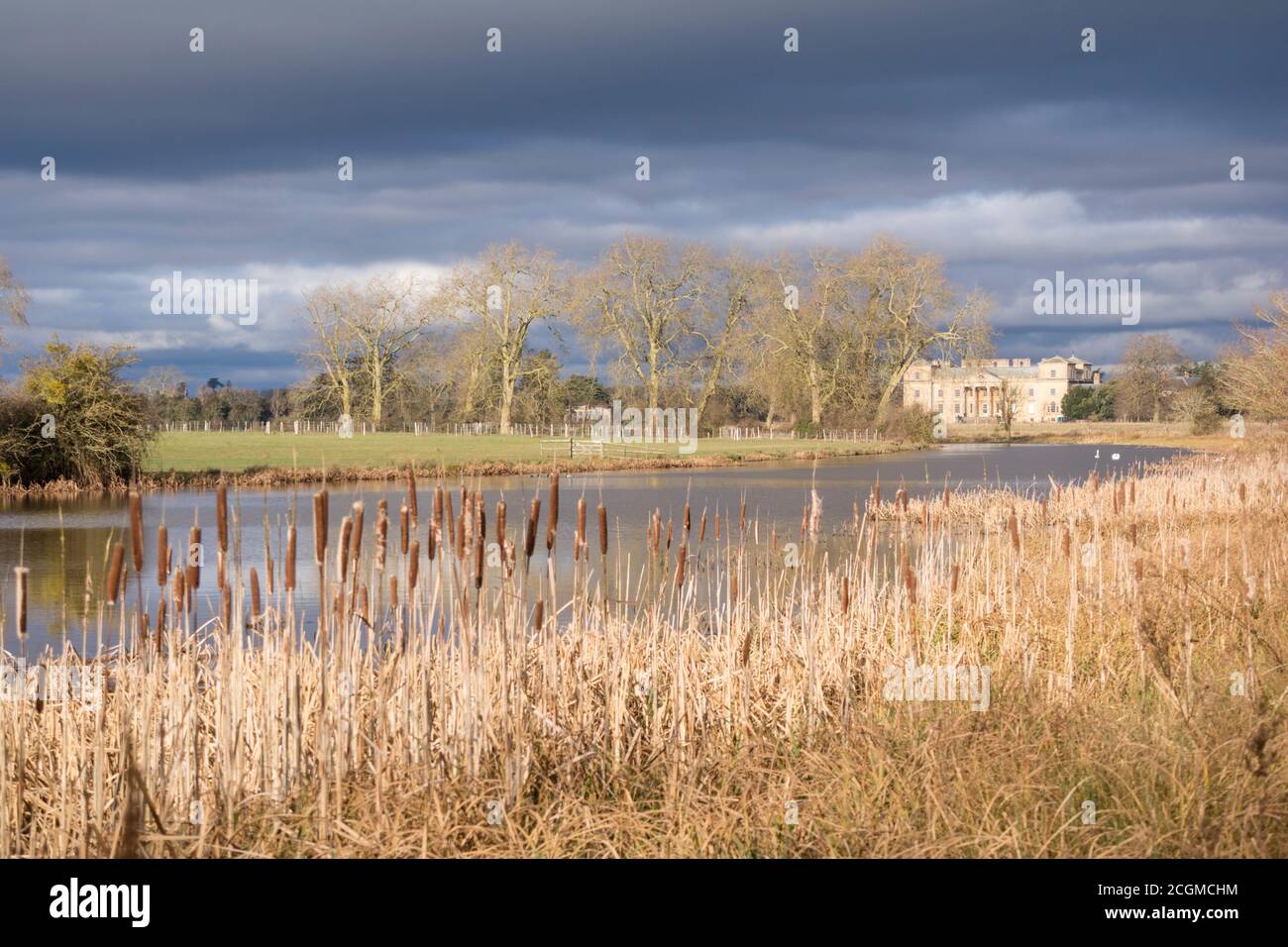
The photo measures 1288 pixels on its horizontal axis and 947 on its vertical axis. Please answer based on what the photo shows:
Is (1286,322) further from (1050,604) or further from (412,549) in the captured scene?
(412,549)

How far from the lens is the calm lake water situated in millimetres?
11913

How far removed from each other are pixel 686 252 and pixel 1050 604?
47.4 meters

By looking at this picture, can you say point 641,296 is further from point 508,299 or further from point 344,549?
point 344,549

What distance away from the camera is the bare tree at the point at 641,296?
5366cm

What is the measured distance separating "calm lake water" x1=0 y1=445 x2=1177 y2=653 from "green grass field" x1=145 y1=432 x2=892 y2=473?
176cm

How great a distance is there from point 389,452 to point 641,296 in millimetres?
17876

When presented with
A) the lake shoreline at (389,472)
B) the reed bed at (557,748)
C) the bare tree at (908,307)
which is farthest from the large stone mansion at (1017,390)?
the reed bed at (557,748)

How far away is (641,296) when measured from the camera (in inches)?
2114

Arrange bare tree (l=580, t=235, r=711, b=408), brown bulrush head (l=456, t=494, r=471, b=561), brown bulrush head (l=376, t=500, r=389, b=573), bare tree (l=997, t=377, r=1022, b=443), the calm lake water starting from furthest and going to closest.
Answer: bare tree (l=997, t=377, r=1022, b=443), bare tree (l=580, t=235, r=711, b=408), the calm lake water, brown bulrush head (l=456, t=494, r=471, b=561), brown bulrush head (l=376, t=500, r=389, b=573)

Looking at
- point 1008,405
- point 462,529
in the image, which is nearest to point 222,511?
point 462,529

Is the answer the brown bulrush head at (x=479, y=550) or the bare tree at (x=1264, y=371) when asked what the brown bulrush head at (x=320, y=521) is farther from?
the bare tree at (x=1264, y=371)

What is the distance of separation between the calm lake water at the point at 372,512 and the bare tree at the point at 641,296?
13.5 meters

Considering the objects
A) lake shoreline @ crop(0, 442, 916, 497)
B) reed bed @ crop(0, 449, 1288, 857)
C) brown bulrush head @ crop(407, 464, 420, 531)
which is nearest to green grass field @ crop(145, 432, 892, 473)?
lake shoreline @ crop(0, 442, 916, 497)
